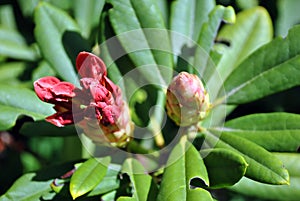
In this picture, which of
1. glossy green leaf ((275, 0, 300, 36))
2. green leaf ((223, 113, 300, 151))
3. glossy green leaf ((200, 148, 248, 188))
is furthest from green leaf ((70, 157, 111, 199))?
glossy green leaf ((275, 0, 300, 36))

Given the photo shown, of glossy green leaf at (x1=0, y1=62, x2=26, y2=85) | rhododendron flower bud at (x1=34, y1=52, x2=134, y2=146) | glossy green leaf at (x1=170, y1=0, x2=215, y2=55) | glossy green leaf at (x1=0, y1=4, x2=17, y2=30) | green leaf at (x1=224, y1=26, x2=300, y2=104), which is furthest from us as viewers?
glossy green leaf at (x1=0, y1=4, x2=17, y2=30)

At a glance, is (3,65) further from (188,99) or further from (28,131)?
(188,99)

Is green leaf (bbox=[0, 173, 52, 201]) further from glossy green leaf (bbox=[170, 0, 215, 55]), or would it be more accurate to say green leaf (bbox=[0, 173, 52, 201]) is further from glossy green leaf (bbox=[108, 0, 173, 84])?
glossy green leaf (bbox=[170, 0, 215, 55])

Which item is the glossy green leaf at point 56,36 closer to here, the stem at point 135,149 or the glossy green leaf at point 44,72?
the glossy green leaf at point 44,72

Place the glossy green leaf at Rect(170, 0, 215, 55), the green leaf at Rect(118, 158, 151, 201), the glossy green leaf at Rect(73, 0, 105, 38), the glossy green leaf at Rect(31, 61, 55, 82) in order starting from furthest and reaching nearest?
the glossy green leaf at Rect(73, 0, 105, 38), the glossy green leaf at Rect(31, 61, 55, 82), the glossy green leaf at Rect(170, 0, 215, 55), the green leaf at Rect(118, 158, 151, 201)

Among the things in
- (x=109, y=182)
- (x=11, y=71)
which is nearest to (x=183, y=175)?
(x=109, y=182)

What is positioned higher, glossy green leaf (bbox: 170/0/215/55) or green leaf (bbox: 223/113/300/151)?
glossy green leaf (bbox: 170/0/215/55)

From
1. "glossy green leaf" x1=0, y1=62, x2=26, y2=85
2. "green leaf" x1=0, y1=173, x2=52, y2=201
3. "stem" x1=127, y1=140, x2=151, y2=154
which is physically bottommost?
"glossy green leaf" x1=0, y1=62, x2=26, y2=85

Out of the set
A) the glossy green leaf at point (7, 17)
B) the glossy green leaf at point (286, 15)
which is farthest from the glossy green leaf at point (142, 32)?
the glossy green leaf at point (7, 17)

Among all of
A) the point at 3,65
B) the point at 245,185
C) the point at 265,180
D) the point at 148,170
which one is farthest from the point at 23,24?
the point at 265,180
